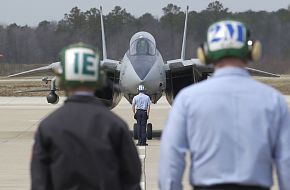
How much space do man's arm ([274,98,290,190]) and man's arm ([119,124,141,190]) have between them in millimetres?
836

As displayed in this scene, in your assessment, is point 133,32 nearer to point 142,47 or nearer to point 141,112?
point 142,47

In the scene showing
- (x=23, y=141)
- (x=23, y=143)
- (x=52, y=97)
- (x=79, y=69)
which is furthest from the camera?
(x=52, y=97)

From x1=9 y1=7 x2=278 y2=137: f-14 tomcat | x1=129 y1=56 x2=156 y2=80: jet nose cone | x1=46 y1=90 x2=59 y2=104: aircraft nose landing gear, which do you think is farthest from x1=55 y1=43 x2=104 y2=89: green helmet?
x1=46 y1=90 x2=59 y2=104: aircraft nose landing gear

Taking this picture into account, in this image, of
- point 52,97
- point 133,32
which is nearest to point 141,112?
point 52,97

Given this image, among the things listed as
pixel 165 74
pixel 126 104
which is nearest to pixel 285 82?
pixel 126 104

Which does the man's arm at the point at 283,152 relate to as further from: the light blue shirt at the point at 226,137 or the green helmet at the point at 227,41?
the green helmet at the point at 227,41

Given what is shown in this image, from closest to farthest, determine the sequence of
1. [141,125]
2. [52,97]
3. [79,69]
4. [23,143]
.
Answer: [79,69], [141,125], [23,143], [52,97]

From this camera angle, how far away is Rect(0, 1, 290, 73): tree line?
173 ft

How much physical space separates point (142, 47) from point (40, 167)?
1889cm

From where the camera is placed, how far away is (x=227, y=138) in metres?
4.75

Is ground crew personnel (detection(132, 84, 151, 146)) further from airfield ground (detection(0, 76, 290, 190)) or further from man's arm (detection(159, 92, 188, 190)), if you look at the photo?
man's arm (detection(159, 92, 188, 190))

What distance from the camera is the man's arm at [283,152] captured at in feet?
15.7

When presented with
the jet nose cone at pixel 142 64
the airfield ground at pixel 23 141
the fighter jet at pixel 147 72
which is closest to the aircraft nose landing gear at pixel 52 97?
the fighter jet at pixel 147 72

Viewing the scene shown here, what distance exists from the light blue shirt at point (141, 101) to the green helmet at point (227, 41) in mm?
16125
